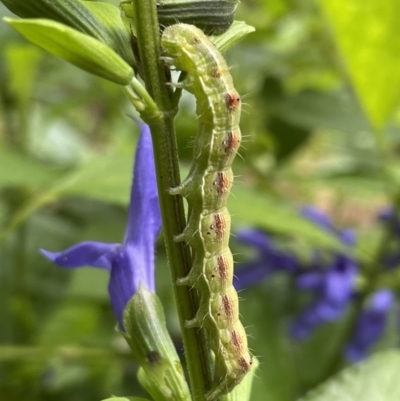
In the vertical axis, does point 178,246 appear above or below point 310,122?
above

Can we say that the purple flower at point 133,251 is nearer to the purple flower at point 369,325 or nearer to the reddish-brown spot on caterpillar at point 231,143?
the reddish-brown spot on caterpillar at point 231,143

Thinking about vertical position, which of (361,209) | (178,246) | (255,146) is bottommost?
(361,209)

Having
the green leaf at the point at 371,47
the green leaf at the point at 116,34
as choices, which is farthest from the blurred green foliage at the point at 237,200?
the green leaf at the point at 116,34

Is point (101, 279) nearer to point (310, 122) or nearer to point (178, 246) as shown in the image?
point (310, 122)

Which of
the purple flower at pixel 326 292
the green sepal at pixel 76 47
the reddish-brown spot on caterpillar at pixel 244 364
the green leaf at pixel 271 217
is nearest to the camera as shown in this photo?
the green sepal at pixel 76 47

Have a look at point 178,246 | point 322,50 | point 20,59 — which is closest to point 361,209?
point 322,50
